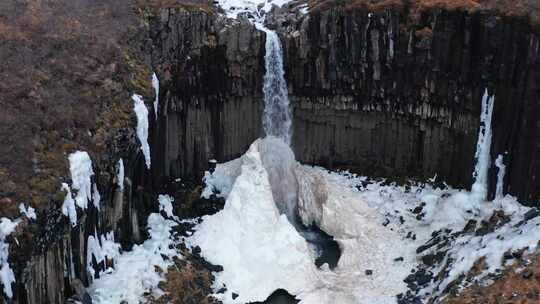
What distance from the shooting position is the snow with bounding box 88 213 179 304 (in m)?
26.4

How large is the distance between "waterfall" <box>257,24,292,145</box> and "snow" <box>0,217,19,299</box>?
19030 millimetres

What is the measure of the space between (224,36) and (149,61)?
5046 millimetres

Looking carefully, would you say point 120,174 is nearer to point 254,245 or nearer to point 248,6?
point 254,245

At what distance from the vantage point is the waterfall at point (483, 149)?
32625 millimetres

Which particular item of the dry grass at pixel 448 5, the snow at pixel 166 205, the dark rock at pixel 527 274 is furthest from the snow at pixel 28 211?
the dry grass at pixel 448 5

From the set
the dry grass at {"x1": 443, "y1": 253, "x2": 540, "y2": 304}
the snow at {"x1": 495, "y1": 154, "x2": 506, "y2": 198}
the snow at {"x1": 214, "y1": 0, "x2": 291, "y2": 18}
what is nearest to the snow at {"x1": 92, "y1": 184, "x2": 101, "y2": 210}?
the dry grass at {"x1": 443, "y1": 253, "x2": 540, "y2": 304}

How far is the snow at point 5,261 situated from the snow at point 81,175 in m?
3.64

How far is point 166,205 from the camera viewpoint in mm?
33625

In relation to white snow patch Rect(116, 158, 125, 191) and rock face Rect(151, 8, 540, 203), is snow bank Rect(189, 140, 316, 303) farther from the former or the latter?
white snow patch Rect(116, 158, 125, 191)

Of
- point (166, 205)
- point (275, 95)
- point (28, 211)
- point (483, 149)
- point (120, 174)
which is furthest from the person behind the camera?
point (275, 95)

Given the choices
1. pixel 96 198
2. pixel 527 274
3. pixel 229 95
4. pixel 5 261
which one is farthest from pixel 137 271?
pixel 527 274

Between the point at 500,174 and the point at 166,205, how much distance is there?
16.1 m

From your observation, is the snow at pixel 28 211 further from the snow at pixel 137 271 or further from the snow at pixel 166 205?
the snow at pixel 166 205

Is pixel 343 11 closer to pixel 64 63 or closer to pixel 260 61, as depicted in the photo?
pixel 260 61
